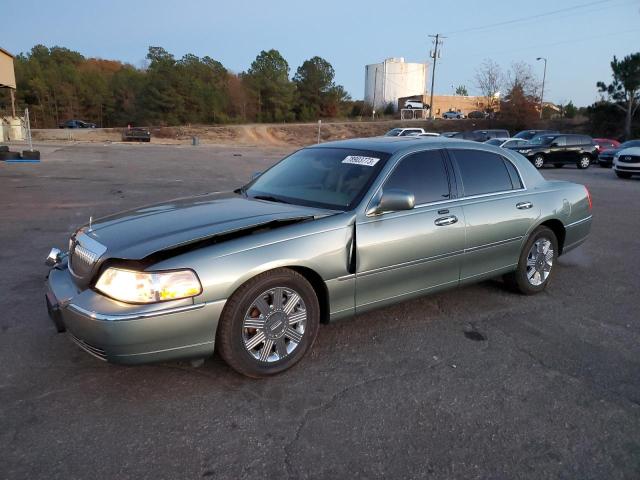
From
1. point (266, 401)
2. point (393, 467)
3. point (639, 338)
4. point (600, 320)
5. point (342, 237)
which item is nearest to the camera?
point (393, 467)

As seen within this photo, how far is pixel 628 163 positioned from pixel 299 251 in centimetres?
1871

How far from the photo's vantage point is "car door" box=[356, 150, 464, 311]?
375 centimetres

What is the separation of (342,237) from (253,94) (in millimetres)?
85307

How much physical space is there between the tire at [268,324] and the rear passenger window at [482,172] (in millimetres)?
1959

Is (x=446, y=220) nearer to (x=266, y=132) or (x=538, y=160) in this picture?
(x=538, y=160)

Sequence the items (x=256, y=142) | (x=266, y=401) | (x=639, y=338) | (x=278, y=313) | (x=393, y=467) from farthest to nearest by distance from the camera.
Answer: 1. (x=256, y=142)
2. (x=639, y=338)
3. (x=278, y=313)
4. (x=266, y=401)
5. (x=393, y=467)

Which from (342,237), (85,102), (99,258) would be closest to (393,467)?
(342,237)

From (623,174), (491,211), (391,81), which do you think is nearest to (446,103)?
(391,81)

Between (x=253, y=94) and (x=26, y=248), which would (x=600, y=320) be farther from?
(x=253, y=94)

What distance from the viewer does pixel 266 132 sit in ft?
212

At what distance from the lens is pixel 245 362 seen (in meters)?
3.26

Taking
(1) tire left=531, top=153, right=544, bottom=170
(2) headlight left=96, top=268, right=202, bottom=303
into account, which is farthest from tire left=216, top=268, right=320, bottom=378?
(1) tire left=531, top=153, right=544, bottom=170

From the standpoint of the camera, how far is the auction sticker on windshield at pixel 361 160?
4.12 meters

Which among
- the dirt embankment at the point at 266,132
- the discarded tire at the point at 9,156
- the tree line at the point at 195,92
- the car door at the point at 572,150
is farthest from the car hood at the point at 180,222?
the tree line at the point at 195,92
